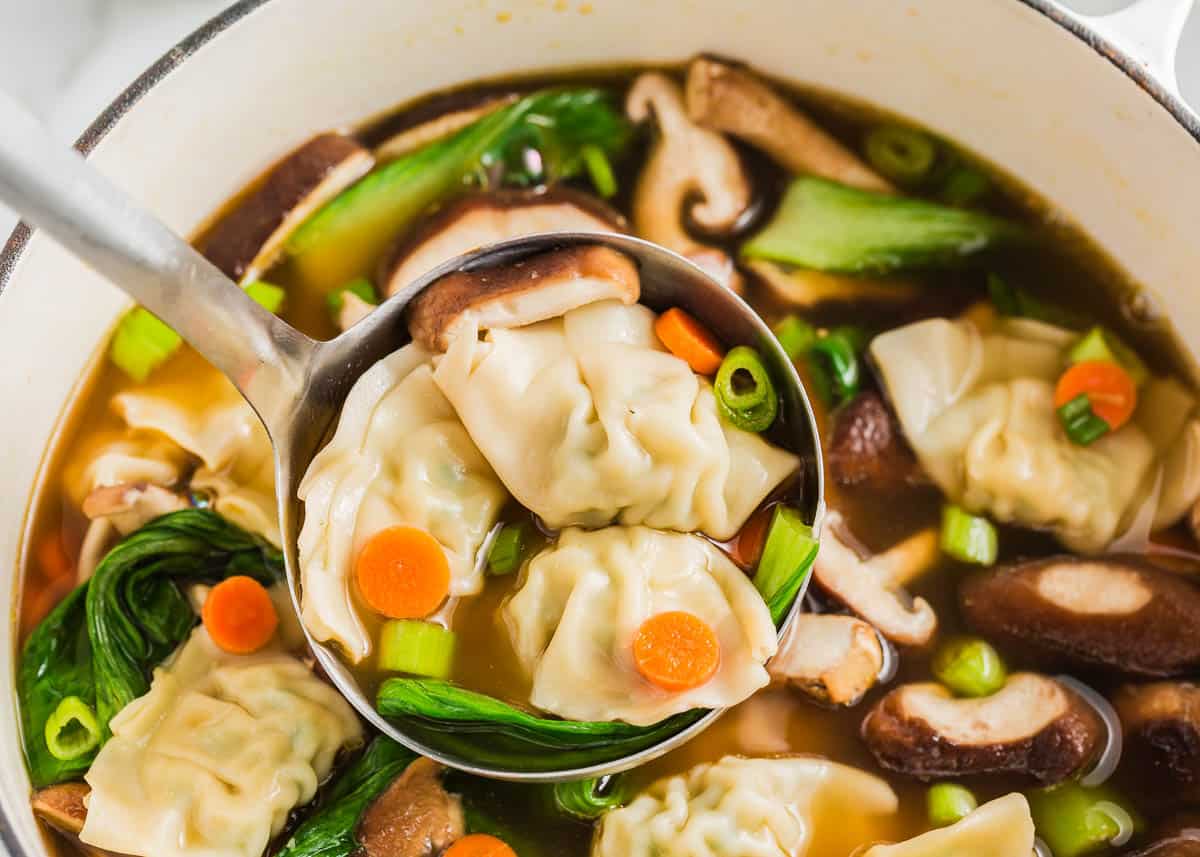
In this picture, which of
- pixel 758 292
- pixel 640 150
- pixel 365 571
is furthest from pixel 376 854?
pixel 640 150

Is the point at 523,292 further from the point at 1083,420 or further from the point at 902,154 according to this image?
the point at 1083,420

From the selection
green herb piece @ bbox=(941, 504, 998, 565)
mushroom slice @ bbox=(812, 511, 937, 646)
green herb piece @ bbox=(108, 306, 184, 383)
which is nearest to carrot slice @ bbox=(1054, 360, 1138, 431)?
green herb piece @ bbox=(941, 504, 998, 565)

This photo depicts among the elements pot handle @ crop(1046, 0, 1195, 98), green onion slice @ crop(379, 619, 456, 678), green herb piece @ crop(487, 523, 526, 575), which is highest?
pot handle @ crop(1046, 0, 1195, 98)

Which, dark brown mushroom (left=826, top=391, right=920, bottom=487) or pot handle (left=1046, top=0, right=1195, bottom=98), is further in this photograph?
dark brown mushroom (left=826, top=391, right=920, bottom=487)

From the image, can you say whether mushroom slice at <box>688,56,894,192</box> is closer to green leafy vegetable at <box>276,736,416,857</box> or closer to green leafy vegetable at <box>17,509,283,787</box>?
green leafy vegetable at <box>17,509,283,787</box>

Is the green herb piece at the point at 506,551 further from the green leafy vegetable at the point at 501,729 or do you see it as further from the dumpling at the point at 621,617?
the green leafy vegetable at the point at 501,729

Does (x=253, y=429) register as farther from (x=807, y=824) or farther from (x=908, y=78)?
(x=908, y=78)

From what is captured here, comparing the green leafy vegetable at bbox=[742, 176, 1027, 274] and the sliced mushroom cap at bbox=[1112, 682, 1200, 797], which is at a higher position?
the green leafy vegetable at bbox=[742, 176, 1027, 274]
